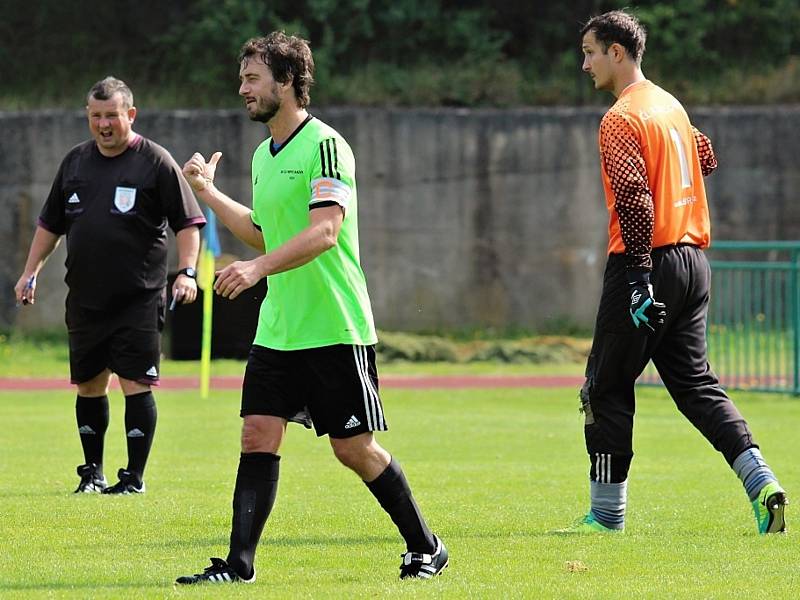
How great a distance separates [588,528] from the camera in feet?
24.0

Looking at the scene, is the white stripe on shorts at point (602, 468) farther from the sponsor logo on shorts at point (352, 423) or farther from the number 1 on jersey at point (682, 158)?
the sponsor logo on shorts at point (352, 423)

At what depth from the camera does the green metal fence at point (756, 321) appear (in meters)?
16.0

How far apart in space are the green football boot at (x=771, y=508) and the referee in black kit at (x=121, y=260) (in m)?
3.43

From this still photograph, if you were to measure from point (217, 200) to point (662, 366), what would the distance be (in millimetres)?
2453

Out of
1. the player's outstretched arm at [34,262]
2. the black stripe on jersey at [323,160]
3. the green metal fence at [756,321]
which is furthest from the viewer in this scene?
the green metal fence at [756,321]

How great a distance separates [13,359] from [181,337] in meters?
2.54

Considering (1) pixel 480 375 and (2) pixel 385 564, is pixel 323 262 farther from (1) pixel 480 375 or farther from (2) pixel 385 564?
(1) pixel 480 375

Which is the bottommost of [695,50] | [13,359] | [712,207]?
[13,359]

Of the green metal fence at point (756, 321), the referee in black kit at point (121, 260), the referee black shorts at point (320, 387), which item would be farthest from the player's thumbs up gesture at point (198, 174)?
the green metal fence at point (756, 321)

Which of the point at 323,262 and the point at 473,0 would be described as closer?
the point at 323,262

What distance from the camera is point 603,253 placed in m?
24.0

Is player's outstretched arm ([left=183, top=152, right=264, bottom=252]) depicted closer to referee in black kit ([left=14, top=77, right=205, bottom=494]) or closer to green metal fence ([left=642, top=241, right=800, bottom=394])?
referee in black kit ([left=14, top=77, right=205, bottom=494])

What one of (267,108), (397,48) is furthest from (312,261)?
(397,48)

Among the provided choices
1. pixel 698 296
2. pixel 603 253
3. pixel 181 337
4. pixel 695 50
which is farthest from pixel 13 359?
pixel 698 296
